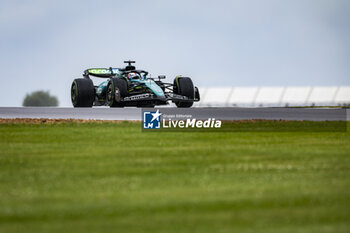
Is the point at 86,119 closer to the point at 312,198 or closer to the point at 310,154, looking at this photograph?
the point at 310,154

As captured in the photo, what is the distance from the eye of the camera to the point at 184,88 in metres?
24.4

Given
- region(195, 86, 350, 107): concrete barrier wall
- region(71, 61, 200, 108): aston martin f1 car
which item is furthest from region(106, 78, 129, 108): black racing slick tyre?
region(195, 86, 350, 107): concrete barrier wall

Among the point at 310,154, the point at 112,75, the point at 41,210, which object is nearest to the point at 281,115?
the point at 112,75

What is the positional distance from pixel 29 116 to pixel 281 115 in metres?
8.63

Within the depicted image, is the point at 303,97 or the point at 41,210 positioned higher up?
the point at 41,210

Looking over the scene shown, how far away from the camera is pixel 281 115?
21.4 m

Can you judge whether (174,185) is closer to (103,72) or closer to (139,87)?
(139,87)

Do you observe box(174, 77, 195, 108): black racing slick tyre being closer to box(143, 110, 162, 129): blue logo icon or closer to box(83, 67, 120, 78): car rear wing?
box(83, 67, 120, 78): car rear wing

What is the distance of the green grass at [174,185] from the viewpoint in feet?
21.4

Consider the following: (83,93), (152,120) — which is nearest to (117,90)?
(83,93)

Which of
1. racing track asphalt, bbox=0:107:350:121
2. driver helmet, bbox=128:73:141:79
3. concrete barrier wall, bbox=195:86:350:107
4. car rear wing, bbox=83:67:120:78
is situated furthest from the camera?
concrete barrier wall, bbox=195:86:350:107

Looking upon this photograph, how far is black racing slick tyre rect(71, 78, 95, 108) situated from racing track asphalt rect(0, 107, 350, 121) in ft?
8.56

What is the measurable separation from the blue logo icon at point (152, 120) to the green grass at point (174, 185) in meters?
3.31

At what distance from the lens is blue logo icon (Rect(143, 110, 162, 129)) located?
1800 cm
